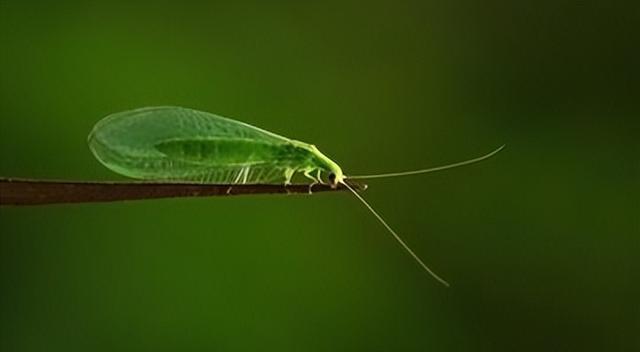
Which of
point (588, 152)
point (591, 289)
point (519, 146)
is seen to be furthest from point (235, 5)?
point (591, 289)

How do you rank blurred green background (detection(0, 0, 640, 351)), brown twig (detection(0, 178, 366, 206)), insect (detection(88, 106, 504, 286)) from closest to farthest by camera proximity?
brown twig (detection(0, 178, 366, 206)) < insect (detection(88, 106, 504, 286)) < blurred green background (detection(0, 0, 640, 351))

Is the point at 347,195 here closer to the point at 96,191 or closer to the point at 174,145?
the point at 174,145

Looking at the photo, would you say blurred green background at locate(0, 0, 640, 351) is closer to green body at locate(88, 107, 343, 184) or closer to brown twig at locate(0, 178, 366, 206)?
green body at locate(88, 107, 343, 184)

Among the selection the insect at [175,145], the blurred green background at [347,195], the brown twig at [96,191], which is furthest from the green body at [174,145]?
the blurred green background at [347,195]

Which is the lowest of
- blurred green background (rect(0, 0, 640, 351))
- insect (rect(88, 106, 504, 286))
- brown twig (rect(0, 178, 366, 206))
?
blurred green background (rect(0, 0, 640, 351))

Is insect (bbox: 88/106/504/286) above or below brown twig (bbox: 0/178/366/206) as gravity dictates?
below

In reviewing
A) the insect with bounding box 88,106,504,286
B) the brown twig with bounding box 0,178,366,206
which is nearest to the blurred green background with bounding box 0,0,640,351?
the insect with bounding box 88,106,504,286

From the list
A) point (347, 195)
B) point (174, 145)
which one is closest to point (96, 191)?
point (174, 145)
